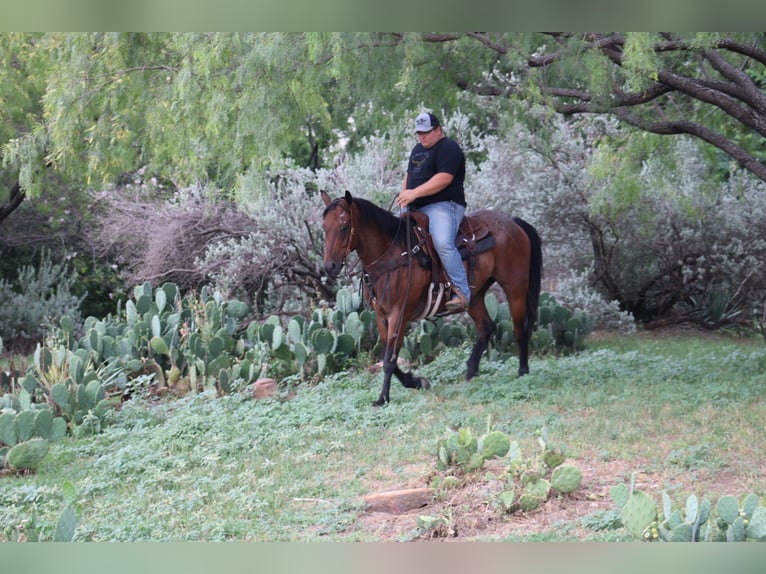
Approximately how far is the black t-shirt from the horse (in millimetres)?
276

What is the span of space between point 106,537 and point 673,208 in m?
10.0

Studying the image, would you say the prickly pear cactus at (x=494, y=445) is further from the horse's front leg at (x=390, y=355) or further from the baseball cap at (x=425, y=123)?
the baseball cap at (x=425, y=123)

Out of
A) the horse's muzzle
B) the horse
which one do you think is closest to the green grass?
the horse

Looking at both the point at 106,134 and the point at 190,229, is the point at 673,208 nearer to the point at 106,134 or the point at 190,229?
the point at 190,229

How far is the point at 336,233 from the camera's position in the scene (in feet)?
23.0

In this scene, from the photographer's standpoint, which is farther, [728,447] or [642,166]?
[642,166]

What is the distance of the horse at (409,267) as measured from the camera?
7102 millimetres

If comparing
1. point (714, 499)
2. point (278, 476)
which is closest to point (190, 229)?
point (278, 476)

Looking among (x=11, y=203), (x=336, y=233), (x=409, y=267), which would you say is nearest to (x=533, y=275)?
(x=409, y=267)

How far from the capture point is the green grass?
510 cm

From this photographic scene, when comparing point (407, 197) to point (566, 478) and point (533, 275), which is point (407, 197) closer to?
point (533, 275)

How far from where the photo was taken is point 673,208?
1252 centimetres

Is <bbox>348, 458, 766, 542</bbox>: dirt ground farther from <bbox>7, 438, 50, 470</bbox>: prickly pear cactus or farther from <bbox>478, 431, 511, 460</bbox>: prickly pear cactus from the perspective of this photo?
<bbox>7, 438, 50, 470</bbox>: prickly pear cactus

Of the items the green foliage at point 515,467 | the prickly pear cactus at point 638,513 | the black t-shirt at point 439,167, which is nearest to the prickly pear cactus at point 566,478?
the green foliage at point 515,467
